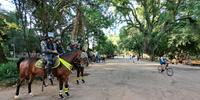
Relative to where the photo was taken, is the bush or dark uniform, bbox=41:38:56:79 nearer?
dark uniform, bbox=41:38:56:79

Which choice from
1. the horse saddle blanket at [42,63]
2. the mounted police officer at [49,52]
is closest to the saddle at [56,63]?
the horse saddle blanket at [42,63]

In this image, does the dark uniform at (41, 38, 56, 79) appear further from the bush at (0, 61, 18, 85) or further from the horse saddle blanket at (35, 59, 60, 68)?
the bush at (0, 61, 18, 85)

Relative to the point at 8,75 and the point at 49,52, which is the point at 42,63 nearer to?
the point at 49,52

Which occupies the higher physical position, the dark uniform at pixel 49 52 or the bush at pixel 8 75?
the dark uniform at pixel 49 52

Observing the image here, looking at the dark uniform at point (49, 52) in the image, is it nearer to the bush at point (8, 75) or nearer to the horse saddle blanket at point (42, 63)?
the horse saddle blanket at point (42, 63)

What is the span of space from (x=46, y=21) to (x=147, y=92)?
1201 cm

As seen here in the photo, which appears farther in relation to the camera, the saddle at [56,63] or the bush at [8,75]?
the bush at [8,75]

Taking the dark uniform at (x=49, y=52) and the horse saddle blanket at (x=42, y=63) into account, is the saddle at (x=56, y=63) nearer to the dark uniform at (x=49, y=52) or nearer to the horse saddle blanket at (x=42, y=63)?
the horse saddle blanket at (x=42, y=63)

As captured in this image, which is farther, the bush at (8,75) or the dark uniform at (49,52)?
the bush at (8,75)

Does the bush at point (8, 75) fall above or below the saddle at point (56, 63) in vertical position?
below

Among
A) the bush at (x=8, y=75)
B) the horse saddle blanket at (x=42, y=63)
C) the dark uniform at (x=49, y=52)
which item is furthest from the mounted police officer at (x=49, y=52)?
the bush at (x=8, y=75)

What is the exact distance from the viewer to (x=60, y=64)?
42.6 feet

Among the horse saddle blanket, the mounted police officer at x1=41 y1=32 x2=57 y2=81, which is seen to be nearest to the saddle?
the horse saddle blanket

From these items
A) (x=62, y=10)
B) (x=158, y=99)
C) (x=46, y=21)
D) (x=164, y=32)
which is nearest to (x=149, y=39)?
(x=164, y=32)
